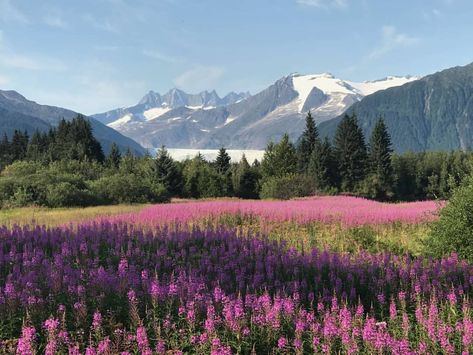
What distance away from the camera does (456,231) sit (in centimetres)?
1071

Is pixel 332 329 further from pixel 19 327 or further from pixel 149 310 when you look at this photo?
pixel 19 327

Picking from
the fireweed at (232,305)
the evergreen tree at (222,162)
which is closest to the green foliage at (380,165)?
the evergreen tree at (222,162)

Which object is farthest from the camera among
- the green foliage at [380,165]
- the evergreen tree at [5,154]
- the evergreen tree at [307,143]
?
the evergreen tree at [5,154]

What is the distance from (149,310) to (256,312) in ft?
4.56

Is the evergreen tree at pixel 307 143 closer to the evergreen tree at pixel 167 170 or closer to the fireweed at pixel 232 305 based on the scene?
the evergreen tree at pixel 167 170

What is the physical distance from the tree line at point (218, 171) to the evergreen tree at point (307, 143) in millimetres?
174

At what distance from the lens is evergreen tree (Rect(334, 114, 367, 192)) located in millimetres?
75938

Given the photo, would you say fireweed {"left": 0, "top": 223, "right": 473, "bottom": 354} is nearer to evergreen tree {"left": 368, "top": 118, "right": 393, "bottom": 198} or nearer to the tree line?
the tree line

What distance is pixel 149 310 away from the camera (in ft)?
19.4

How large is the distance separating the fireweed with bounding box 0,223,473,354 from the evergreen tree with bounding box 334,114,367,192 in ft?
223

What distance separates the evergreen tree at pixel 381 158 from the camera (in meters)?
76.2

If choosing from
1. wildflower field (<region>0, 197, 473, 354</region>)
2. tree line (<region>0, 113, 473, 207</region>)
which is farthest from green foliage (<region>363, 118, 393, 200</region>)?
wildflower field (<region>0, 197, 473, 354</region>)

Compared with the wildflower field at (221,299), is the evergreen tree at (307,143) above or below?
above

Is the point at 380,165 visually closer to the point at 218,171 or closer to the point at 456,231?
the point at 218,171
